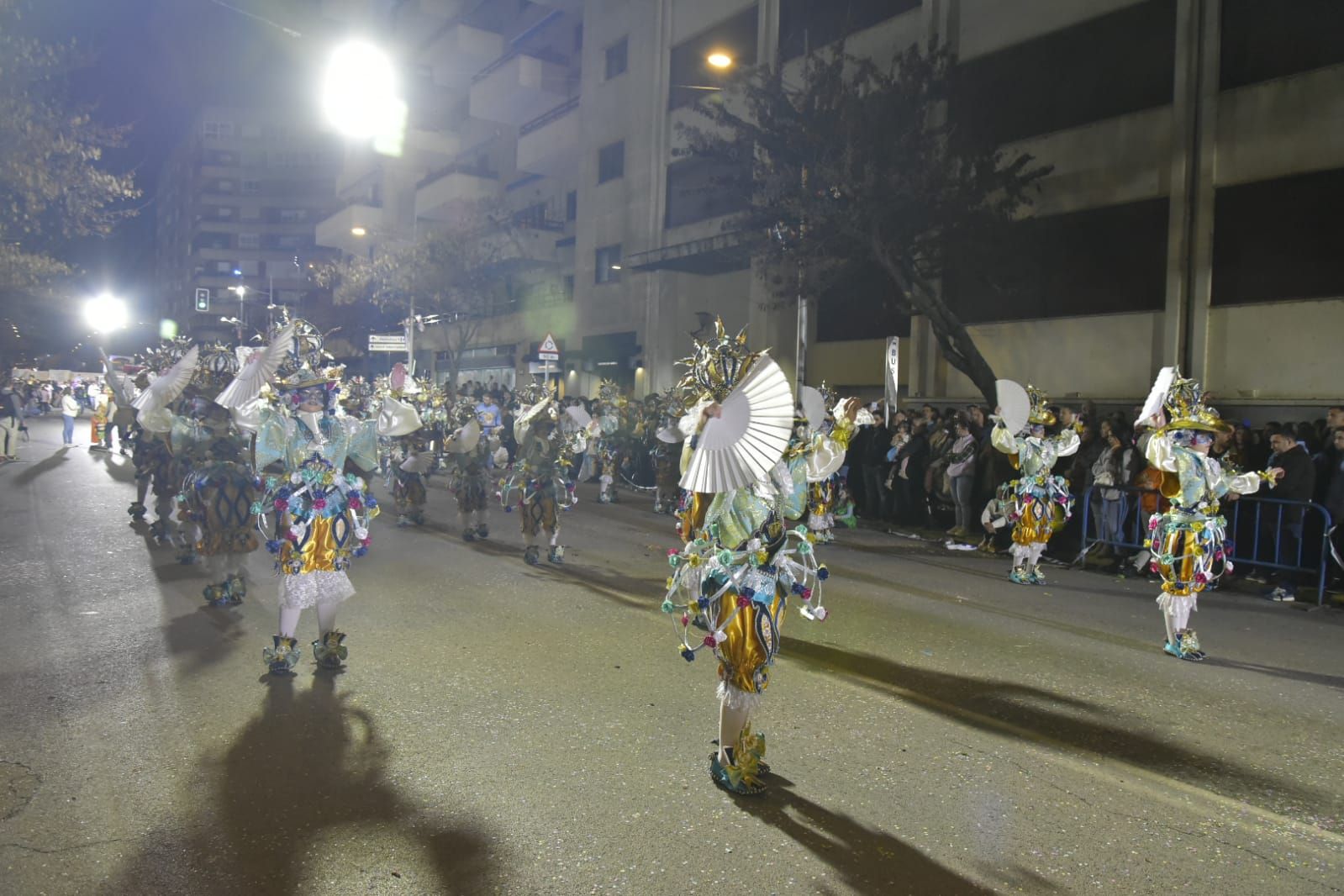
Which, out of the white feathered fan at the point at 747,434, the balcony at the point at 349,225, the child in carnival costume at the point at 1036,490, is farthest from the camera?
the balcony at the point at 349,225

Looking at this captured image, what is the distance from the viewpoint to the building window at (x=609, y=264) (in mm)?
30297

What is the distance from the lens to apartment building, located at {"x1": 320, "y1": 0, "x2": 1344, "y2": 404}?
14.2m

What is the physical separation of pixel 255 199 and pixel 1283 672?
87.1 m

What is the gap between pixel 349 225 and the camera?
48250 millimetres

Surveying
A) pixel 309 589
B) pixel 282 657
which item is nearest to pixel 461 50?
pixel 309 589

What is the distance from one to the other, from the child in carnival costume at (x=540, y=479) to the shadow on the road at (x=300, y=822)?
5539 millimetres

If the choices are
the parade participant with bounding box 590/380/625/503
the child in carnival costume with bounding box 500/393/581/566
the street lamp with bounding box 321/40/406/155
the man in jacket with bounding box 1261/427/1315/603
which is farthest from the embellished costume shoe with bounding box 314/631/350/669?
the street lamp with bounding box 321/40/406/155

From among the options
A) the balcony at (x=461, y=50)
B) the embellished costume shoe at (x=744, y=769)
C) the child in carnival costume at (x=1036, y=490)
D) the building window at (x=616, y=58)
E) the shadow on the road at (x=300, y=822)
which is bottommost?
the shadow on the road at (x=300, y=822)

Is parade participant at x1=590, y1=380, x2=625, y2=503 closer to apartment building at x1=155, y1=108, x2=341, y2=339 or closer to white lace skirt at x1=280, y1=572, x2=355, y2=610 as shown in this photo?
white lace skirt at x1=280, y1=572, x2=355, y2=610

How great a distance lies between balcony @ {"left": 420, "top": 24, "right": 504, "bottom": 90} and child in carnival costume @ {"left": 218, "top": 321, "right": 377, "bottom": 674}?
3801 cm

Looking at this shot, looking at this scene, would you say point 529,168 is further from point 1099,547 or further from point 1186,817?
point 1186,817

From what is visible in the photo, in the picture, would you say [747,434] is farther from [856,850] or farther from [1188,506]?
[1188,506]

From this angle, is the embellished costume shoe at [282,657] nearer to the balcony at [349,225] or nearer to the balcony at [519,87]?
the balcony at [519,87]

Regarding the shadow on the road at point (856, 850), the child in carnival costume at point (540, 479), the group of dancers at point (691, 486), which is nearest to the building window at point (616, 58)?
the group of dancers at point (691, 486)
